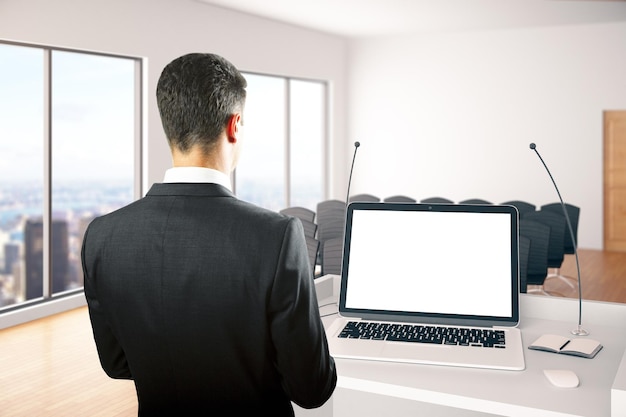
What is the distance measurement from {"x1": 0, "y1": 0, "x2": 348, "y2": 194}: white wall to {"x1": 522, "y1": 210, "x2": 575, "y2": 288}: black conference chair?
4151 millimetres

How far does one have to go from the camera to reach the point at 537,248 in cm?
562

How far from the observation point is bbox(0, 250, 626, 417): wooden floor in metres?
4.13

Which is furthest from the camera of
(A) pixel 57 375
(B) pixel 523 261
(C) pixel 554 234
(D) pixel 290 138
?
(D) pixel 290 138

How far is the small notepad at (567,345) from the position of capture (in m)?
1.99

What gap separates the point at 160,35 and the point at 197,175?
7011mm

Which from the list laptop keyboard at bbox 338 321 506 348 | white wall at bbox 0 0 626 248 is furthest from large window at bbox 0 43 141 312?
laptop keyboard at bbox 338 321 506 348

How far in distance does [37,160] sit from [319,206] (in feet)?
9.47

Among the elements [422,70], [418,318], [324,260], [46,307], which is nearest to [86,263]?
[418,318]

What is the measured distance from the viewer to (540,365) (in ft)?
6.26

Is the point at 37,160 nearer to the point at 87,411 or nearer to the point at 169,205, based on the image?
the point at 87,411

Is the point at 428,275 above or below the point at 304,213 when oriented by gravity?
below

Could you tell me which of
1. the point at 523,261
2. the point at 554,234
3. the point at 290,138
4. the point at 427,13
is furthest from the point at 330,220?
the point at 427,13

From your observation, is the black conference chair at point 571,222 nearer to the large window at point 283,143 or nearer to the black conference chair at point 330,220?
the black conference chair at point 330,220

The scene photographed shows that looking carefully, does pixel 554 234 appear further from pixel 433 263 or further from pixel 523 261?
pixel 433 263
